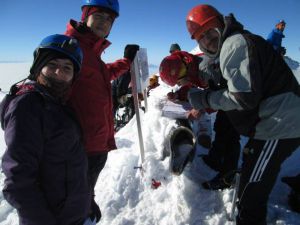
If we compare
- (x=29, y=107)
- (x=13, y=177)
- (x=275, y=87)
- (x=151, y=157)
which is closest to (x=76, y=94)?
(x=29, y=107)

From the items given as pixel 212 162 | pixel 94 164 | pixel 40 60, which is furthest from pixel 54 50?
pixel 212 162

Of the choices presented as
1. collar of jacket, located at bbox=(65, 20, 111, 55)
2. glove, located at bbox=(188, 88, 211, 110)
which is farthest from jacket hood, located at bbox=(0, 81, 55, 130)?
glove, located at bbox=(188, 88, 211, 110)

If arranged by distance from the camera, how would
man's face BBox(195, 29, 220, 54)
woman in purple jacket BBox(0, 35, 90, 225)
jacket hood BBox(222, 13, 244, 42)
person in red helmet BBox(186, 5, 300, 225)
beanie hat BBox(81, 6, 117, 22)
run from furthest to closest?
beanie hat BBox(81, 6, 117, 22)
man's face BBox(195, 29, 220, 54)
jacket hood BBox(222, 13, 244, 42)
person in red helmet BBox(186, 5, 300, 225)
woman in purple jacket BBox(0, 35, 90, 225)

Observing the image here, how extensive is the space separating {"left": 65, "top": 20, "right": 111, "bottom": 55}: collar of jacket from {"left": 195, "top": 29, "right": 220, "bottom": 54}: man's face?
1012 mm

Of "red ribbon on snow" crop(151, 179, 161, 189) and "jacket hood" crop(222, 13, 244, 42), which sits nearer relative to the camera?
"jacket hood" crop(222, 13, 244, 42)

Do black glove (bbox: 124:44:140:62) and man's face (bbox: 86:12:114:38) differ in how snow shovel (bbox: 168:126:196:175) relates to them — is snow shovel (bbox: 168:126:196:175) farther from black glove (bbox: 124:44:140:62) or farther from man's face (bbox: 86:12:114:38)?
man's face (bbox: 86:12:114:38)

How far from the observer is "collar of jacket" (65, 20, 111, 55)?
2352 mm

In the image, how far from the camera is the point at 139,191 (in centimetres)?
382

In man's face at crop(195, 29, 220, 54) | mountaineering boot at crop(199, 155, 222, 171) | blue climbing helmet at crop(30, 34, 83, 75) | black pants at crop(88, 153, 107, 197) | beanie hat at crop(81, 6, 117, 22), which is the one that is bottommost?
mountaineering boot at crop(199, 155, 222, 171)

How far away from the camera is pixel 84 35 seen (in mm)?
2396

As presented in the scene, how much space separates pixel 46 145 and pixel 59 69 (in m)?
→ 0.60

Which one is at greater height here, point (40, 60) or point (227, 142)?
point (40, 60)

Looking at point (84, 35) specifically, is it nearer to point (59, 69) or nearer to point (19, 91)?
point (59, 69)

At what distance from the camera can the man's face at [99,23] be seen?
2.59 metres
